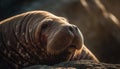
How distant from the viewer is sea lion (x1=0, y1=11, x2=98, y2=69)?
7.20 metres

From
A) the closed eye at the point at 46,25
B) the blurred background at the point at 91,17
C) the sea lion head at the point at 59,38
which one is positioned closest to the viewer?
the sea lion head at the point at 59,38

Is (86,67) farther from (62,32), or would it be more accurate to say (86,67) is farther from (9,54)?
(9,54)

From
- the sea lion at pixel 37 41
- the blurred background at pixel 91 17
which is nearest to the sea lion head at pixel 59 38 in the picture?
the sea lion at pixel 37 41

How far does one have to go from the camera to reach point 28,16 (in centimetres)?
825

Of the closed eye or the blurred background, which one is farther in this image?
the blurred background

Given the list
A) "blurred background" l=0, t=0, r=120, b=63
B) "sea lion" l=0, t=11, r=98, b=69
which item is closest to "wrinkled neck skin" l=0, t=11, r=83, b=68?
"sea lion" l=0, t=11, r=98, b=69

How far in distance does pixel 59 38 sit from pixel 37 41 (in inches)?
30.4

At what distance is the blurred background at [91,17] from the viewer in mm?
14078

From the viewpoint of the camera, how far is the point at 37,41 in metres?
7.79

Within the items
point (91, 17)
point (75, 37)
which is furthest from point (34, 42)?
point (91, 17)

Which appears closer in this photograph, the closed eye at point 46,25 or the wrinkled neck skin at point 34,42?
the wrinkled neck skin at point 34,42

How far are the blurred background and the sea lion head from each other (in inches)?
236

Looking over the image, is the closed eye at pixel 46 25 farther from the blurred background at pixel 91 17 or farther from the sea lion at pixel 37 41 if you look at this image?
the blurred background at pixel 91 17

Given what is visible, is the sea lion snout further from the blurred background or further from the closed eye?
the blurred background
